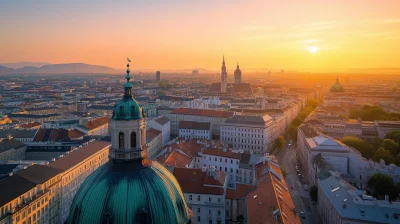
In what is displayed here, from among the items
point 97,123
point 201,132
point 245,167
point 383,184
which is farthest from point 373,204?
point 97,123

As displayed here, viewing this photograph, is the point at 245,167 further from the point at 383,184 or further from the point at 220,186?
the point at 383,184

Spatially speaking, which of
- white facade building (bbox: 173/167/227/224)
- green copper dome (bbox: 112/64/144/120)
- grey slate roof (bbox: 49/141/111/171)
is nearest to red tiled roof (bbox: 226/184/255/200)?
white facade building (bbox: 173/167/227/224)

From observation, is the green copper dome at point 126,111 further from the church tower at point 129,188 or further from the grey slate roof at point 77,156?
Result: the grey slate roof at point 77,156

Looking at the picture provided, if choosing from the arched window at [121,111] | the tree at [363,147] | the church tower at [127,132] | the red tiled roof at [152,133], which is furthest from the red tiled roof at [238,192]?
the tree at [363,147]

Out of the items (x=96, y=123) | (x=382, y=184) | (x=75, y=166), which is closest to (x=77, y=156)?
(x=75, y=166)

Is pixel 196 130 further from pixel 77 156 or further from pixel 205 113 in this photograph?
pixel 77 156

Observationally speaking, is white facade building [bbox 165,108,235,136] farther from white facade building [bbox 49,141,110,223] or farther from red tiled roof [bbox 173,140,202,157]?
white facade building [bbox 49,141,110,223]

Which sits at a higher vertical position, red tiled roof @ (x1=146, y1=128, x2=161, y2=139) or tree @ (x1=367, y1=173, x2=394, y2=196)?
red tiled roof @ (x1=146, y1=128, x2=161, y2=139)
